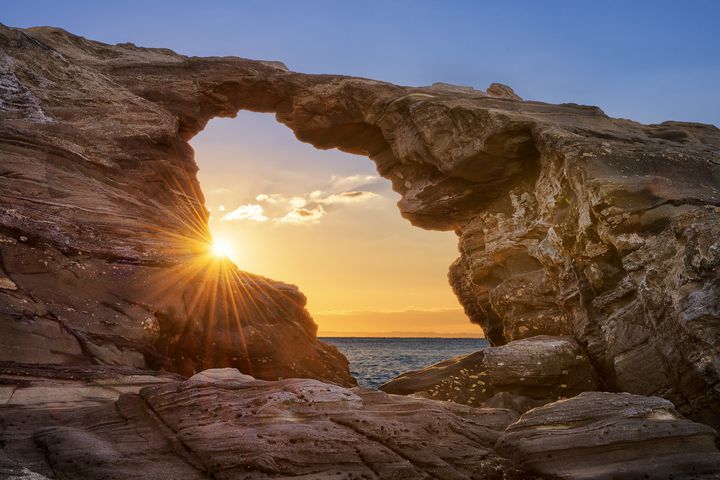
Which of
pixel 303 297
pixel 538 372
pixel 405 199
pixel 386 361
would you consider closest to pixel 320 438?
pixel 538 372

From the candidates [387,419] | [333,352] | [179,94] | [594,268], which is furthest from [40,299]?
[594,268]

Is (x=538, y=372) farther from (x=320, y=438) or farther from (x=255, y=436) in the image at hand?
(x=255, y=436)

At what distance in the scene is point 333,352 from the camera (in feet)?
76.9

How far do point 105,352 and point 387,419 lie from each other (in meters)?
8.69

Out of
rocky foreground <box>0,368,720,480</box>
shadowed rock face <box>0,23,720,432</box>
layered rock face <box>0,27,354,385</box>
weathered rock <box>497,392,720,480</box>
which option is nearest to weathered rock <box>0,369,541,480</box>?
rocky foreground <box>0,368,720,480</box>

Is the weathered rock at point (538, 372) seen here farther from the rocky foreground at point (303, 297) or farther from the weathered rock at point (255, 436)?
the weathered rock at point (255, 436)

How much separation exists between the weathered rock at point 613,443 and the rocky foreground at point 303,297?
1.6 inches

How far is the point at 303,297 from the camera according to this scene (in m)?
23.8

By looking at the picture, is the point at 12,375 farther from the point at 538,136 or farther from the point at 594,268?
the point at 538,136

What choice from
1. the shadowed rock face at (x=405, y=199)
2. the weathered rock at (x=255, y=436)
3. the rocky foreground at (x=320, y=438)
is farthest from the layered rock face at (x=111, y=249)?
the weathered rock at (x=255, y=436)

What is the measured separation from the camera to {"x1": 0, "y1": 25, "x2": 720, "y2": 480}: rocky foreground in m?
9.38

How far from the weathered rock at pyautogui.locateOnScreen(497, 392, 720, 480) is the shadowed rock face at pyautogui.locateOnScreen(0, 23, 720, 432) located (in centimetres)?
377

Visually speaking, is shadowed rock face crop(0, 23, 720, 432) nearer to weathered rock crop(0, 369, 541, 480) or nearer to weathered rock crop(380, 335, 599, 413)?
weathered rock crop(380, 335, 599, 413)

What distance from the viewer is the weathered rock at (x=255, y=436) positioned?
866 cm
